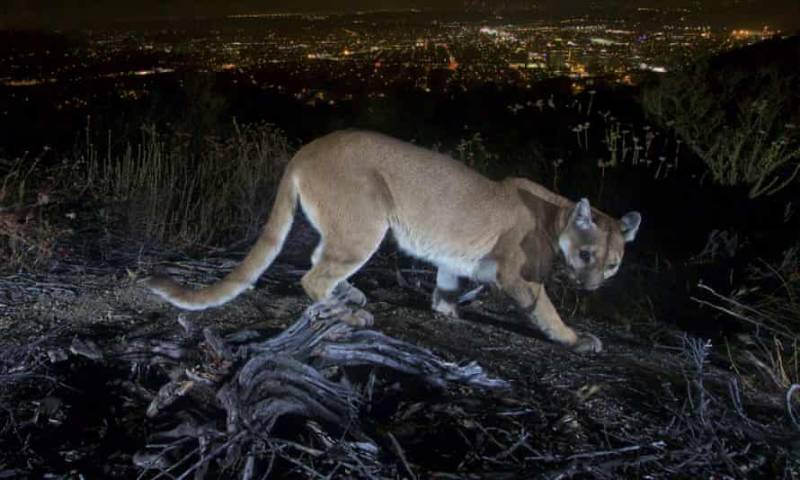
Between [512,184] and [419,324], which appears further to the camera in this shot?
[512,184]

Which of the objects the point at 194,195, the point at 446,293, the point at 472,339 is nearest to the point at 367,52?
the point at 194,195

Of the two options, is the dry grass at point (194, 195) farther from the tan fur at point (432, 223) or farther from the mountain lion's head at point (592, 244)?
the mountain lion's head at point (592, 244)

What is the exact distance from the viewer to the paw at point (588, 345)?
534 cm

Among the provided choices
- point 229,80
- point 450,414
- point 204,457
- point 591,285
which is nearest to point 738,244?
point 591,285

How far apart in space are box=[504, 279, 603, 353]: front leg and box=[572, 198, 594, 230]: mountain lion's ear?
1.70ft

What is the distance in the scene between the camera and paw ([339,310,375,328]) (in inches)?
192

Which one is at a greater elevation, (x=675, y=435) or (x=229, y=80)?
(x=675, y=435)

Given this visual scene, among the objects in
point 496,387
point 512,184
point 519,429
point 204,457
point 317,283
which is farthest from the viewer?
point 512,184

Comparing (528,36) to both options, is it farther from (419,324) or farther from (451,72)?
(419,324)

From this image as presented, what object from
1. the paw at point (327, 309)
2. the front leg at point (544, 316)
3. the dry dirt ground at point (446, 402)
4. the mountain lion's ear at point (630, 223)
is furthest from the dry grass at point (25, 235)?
the mountain lion's ear at point (630, 223)

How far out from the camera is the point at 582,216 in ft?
17.6

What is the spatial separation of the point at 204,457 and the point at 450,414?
1.24 m

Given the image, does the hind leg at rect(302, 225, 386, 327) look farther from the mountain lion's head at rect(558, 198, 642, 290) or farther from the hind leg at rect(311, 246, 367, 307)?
the mountain lion's head at rect(558, 198, 642, 290)

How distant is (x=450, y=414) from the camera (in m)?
3.91
